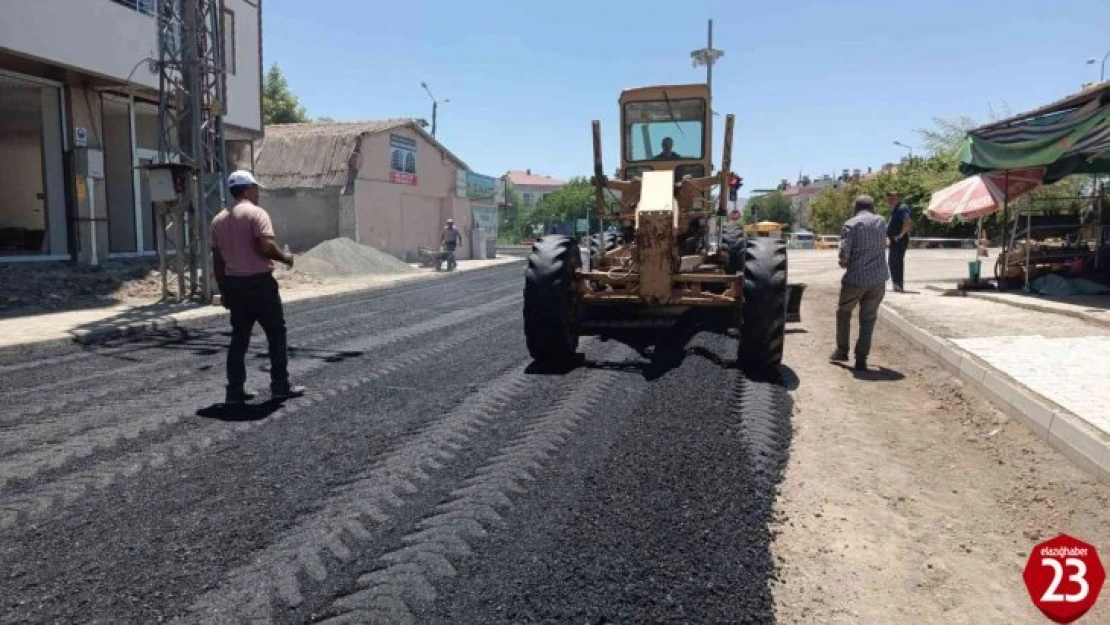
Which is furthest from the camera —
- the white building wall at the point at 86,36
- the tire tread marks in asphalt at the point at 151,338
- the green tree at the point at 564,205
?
the green tree at the point at 564,205

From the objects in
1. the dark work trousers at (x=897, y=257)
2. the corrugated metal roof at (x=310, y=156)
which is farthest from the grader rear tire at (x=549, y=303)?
the corrugated metal roof at (x=310, y=156)

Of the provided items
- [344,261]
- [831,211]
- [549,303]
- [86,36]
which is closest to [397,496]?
[549,303]

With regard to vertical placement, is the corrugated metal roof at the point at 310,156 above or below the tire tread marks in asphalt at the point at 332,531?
above

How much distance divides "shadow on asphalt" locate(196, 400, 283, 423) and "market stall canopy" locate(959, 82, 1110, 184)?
34.1 ft

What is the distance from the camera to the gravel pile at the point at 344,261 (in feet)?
68.0

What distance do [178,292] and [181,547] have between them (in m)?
11.9

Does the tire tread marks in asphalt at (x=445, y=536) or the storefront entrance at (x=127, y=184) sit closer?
the tire tread marks in asphalt at (x=445, y=536)

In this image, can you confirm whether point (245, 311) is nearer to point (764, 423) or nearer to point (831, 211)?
point (764, 423)

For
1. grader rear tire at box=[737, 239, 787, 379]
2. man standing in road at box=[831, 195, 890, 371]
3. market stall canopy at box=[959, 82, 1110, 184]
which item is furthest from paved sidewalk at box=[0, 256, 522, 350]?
market stall canopy at box=[959, 82, 1110, 184]

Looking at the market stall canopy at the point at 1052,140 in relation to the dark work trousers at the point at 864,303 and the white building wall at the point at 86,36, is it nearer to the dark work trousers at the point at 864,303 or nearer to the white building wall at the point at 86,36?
the dark work trousers at the point at 864,303

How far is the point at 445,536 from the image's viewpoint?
10.8 feet

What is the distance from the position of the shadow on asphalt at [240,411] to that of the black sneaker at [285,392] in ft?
0.21

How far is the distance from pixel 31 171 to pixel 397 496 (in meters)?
22.3

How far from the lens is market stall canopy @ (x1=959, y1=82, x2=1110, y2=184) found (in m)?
9.93
